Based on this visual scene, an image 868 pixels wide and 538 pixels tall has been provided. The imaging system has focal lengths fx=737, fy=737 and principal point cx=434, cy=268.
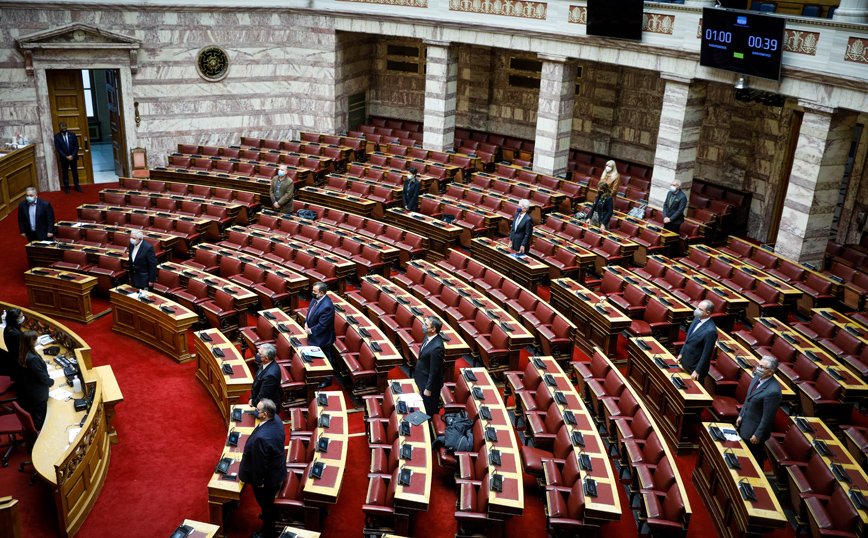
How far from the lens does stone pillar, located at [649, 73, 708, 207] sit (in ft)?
52.6

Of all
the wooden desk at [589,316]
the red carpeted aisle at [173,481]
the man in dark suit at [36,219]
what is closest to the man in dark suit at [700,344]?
the red carpeted aisle at [173,481]

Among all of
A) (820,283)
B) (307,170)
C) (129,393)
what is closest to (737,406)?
(820,283)

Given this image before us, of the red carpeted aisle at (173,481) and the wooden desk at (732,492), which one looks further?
the red carpeted aisle at (173,481)

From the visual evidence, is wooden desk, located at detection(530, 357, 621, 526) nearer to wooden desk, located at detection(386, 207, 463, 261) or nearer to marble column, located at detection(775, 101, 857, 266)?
wooden desk, located at detection(386, 207, 463, 261)

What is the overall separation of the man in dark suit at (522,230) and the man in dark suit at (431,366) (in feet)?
16.1

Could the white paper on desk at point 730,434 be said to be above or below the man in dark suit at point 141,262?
below

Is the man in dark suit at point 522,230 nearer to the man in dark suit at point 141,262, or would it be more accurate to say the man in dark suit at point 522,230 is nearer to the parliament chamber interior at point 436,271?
the parliament chamber interior at point 436,271

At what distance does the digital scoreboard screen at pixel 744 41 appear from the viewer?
44.2ft

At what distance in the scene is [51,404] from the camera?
9.34 metres

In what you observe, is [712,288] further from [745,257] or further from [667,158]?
[667,158]

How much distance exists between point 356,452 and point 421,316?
282 cm

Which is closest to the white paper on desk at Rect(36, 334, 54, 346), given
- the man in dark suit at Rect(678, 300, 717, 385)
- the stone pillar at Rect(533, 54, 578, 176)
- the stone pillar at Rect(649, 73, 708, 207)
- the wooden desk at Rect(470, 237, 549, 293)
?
the wooden desk at Rect(470, 237, 549, 293)

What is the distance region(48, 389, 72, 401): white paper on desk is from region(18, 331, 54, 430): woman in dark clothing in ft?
0.58

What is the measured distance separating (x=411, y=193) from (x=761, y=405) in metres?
9.57
